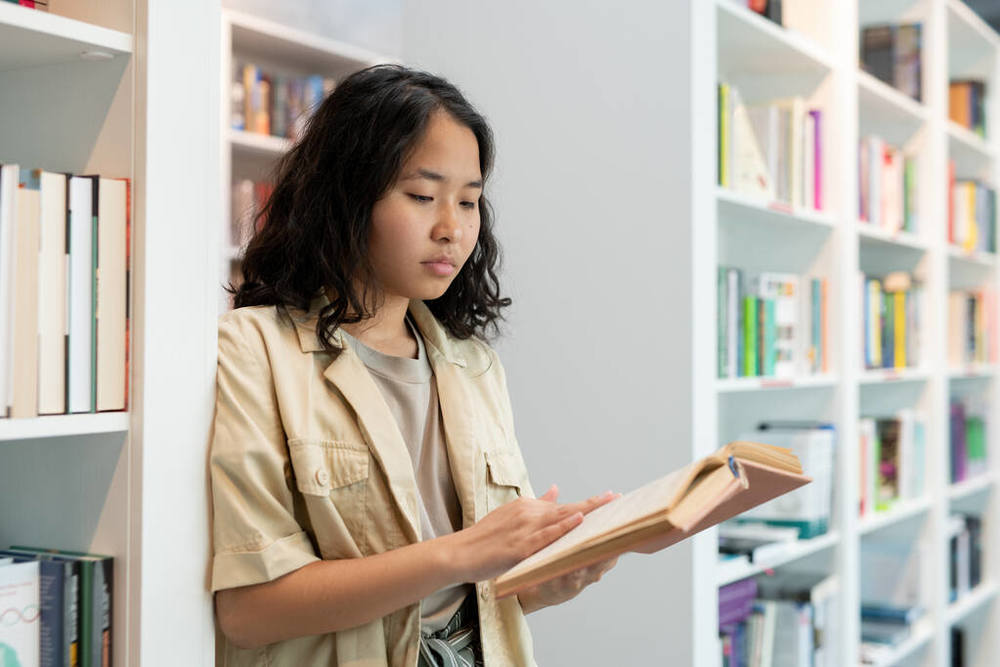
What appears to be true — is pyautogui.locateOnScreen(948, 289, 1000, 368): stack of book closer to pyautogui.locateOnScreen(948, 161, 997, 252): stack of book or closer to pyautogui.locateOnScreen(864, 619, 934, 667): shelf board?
pyautogui.locateOnScreen(948, 161, 997, 252): stack of book

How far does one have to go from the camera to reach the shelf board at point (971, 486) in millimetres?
3437

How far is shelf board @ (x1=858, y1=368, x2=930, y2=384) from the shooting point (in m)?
2.81

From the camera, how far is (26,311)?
97 cm

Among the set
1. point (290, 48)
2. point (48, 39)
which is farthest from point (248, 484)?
point (290, 48)

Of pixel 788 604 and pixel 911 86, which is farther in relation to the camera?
pixel 911 86

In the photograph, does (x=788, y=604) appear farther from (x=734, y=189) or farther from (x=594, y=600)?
(x=734, y=189)

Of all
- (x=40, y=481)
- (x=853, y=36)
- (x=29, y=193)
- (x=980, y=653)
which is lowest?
(x=980, y=653)

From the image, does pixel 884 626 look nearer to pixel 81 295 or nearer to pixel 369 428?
pixel 369 428

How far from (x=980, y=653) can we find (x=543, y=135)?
284 cm

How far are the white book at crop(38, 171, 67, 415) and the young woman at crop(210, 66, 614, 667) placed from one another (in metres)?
0.18

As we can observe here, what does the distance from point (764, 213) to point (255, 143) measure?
165 centimetres

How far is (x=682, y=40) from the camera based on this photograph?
1979 mm

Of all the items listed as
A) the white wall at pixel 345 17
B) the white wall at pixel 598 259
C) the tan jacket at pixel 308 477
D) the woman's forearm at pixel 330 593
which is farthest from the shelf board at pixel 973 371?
the woman's forearm at pixel 330 593

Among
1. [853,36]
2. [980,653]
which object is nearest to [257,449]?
[853,36]
